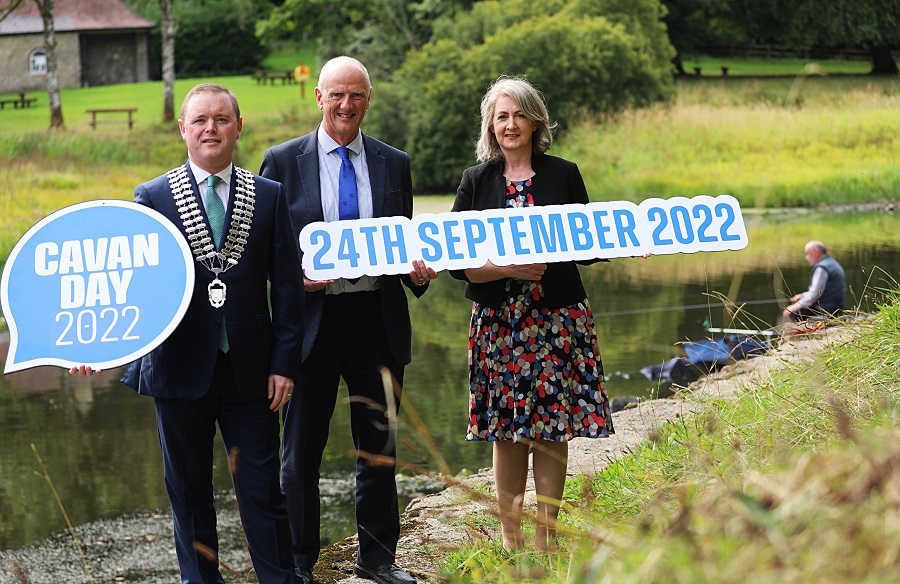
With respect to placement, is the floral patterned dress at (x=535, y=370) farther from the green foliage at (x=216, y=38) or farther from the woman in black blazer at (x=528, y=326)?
the green foliage at (x=216, y=38)

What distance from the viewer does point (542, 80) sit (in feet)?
68.6

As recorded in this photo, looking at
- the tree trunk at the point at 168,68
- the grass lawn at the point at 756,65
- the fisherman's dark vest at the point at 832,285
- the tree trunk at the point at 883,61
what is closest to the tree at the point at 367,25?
the tree trunk at the point at 168,68

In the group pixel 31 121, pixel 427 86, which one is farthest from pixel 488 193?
pixel 31 121

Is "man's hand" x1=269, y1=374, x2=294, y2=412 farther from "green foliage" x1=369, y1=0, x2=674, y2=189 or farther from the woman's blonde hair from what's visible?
"green foliage" x1=369, y1=0, x2=674, y2=189

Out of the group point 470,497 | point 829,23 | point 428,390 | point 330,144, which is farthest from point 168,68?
point 470,497

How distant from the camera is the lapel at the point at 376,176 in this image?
342 cm

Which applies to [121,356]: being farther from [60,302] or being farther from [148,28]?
[148,28]

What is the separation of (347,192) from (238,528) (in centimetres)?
297

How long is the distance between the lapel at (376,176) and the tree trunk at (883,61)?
25017 millimetres

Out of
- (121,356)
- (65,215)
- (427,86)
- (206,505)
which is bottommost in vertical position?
(206,505)

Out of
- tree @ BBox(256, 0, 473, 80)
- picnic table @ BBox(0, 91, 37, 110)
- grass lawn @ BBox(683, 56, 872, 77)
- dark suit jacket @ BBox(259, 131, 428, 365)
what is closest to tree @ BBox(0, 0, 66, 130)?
picnic table @ BBox(0, 91, 37, 110)

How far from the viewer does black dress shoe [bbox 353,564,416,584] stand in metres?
3.41

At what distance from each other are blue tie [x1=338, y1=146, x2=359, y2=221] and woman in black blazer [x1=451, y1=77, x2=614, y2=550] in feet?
1.14

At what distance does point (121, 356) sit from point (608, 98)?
762 inches
